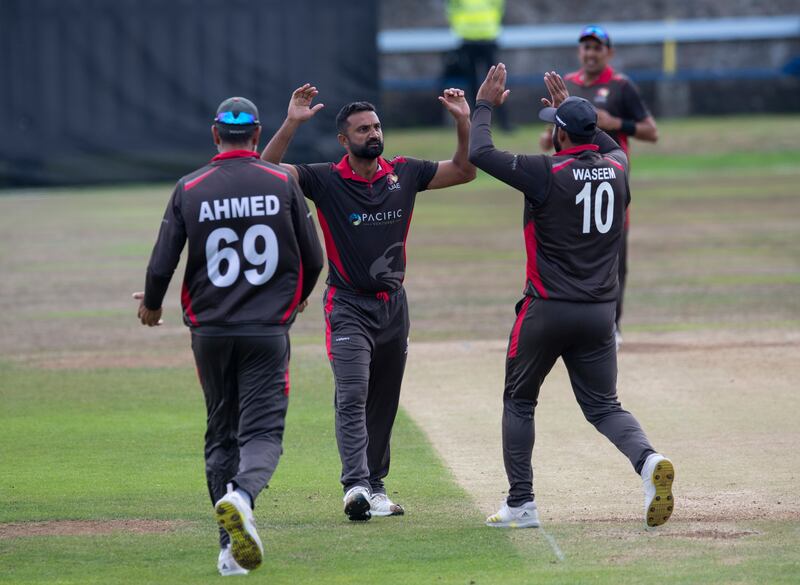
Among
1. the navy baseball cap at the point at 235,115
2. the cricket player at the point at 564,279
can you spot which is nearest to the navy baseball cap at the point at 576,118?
the cricket player at the point at 564,279

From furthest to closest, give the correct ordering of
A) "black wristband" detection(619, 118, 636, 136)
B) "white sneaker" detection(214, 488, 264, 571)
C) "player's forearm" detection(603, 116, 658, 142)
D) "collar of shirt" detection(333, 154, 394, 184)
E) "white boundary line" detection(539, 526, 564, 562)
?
"black wristband" detection(619, 118, 636, 136), "player's forearm" detection(603, 116, 658, 142), "collar of shirt" detection(333, 154, 394, 184), "white boundary line" detection(539, 526, 564, 562), "white sneaker" detection(214, 488, 264, 571)

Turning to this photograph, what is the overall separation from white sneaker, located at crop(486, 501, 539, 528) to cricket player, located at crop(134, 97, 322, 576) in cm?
127

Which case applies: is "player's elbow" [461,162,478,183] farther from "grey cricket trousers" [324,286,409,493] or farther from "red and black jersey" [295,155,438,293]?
"grey cricket trousers" [324,286,409,493]

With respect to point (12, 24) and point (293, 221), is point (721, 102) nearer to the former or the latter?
point (12, 24)

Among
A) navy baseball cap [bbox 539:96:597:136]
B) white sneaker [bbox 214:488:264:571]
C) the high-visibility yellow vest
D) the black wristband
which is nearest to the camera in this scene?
white sneaker [bbox 214:488:264:571]

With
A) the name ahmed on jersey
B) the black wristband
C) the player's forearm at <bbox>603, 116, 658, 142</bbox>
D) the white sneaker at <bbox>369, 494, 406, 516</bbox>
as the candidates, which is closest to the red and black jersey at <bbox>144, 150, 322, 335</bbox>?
the white sneaker at <bbox>369, 494, 406, 516</bbox>

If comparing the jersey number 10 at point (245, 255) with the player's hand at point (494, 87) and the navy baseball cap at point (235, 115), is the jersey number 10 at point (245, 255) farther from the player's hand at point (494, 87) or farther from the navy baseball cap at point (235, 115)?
the player's hand at point (494, 87)

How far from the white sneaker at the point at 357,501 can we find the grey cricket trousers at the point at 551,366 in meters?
0.73

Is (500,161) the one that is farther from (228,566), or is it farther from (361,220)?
(228,566)

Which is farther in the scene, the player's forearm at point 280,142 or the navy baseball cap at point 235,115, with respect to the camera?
the player's forearm at point 280,142

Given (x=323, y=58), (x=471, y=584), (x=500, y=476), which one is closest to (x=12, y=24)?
(x=323, y=58)

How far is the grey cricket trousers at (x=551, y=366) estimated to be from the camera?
6898 mm

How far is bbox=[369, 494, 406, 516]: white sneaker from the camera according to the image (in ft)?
23.4

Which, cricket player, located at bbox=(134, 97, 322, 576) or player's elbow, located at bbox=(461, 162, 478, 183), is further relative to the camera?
player's elbow, located at bbox=(461, 162, 478, 183)
